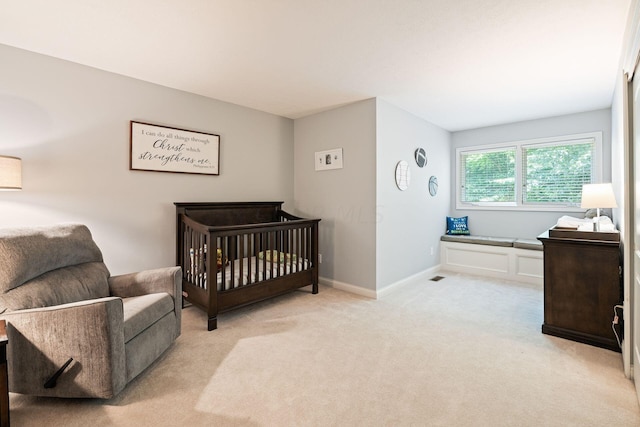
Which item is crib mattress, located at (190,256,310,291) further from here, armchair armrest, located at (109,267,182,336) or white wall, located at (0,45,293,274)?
white wall, located at (0,45,293,274)

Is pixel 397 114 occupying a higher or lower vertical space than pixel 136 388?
higher

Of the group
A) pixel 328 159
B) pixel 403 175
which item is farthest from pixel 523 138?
pixel 328 159

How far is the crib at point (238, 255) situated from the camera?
8.95 feet

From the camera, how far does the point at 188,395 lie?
174cm

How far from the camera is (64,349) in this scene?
5.28 feet

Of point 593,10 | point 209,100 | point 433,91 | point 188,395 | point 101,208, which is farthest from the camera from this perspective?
point 209,100

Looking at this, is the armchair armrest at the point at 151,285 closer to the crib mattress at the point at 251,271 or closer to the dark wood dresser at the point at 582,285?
the crib mattress at the point at 251,271

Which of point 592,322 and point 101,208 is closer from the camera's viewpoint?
point 592,322

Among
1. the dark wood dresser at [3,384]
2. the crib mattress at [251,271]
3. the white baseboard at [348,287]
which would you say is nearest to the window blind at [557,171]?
the white baseboard at [348,287]

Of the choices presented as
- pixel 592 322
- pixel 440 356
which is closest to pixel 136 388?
pixel 440 356

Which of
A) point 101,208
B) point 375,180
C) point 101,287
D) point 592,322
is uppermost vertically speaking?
point 375,180

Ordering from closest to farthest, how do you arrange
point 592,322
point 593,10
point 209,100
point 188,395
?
1. point 188,395
2. point 593,10
3. point 592,322
4. point 209,100

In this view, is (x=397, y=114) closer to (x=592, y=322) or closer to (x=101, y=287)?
(x=592, y=322)

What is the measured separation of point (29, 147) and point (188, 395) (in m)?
2.33
